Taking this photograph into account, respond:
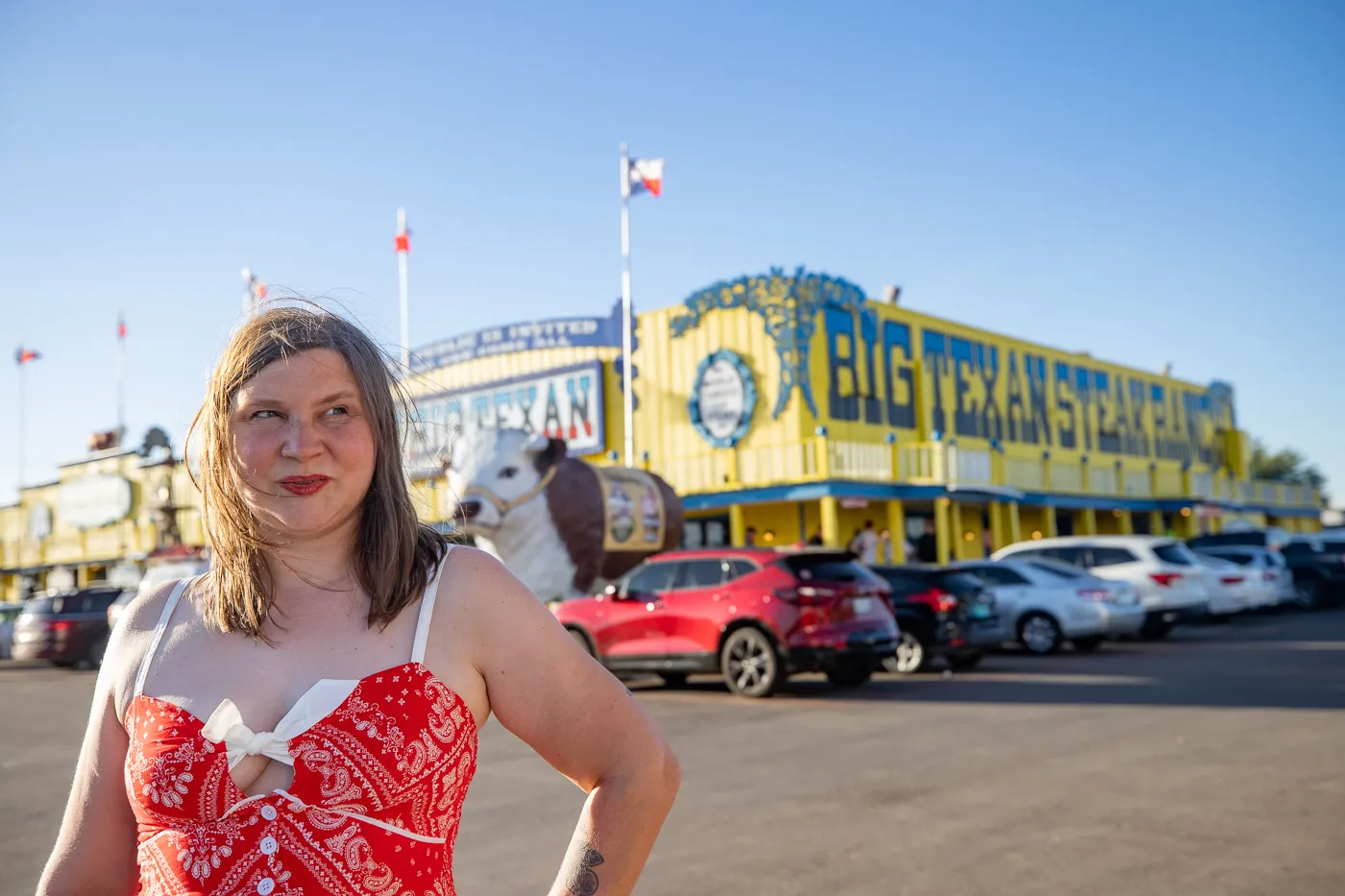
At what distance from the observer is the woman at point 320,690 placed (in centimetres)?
178

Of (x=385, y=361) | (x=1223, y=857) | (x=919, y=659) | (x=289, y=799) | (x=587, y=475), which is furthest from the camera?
(x=587, y=475)

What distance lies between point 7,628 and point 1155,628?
80.6ft

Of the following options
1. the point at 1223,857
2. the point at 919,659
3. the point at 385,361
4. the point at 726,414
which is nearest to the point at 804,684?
the point at 919,659

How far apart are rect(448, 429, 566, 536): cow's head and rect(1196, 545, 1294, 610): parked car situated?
1462 cm

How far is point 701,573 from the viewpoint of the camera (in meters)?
13.5

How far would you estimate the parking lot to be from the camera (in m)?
5.24

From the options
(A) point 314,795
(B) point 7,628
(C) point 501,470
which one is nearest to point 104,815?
(A) point 314,795

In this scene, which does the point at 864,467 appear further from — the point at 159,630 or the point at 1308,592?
the point at 159,630

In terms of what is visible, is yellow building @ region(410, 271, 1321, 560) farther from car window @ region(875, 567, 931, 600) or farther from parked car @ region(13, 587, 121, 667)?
car window @ region(875, 567, 931, 600)

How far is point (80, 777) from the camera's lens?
2014mm

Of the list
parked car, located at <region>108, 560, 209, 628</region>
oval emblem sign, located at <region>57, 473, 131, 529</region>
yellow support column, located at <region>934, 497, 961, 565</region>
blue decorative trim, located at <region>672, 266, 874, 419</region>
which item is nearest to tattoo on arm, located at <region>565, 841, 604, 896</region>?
parked car, located at <region>108, 560, 209, 628</region>

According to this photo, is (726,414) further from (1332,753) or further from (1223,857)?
(1223,857)

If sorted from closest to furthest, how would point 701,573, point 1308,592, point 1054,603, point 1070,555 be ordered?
point 701,573 → point 1054,603 → point 1070,555 → point 1308,592

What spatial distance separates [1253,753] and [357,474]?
7.74 m
